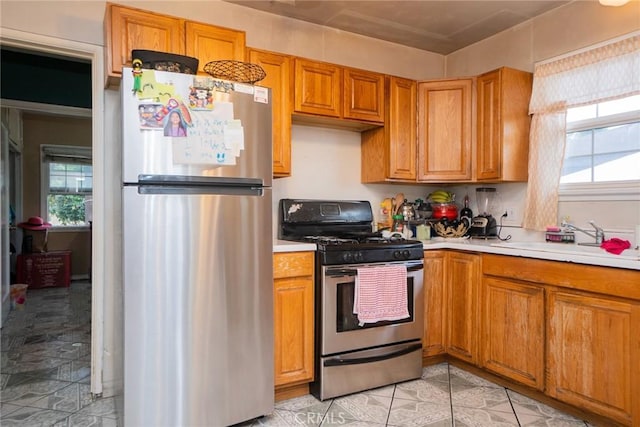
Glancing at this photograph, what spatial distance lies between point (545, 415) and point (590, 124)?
6.01 feet

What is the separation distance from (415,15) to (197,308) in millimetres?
2483

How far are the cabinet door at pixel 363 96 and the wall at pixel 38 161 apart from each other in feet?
14.9

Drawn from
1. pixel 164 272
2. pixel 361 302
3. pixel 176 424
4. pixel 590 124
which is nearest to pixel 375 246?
pixel 361 302

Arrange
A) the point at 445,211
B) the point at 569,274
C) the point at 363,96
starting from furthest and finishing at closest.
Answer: the point at 445,211
the point at 363,96
the point at 569,274

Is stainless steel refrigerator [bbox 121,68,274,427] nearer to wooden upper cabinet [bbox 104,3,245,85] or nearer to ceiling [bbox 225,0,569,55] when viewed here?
wooden upper cabinet [bbox 104,3,245,85]

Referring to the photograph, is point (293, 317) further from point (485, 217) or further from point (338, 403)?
point (485, 217)

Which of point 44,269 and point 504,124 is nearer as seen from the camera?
point 504,124

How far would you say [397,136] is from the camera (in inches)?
123

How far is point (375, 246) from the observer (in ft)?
8.23

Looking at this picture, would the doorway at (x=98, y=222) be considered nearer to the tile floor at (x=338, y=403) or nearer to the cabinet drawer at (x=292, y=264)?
the tile floor at (x=338, y=403)

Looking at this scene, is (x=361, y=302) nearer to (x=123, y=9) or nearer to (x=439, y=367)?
(x=439, y=367)

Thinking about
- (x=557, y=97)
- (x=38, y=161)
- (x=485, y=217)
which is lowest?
(x=485, y=217)

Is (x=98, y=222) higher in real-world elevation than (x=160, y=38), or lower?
lower

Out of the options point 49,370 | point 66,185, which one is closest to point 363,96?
point 49,370
